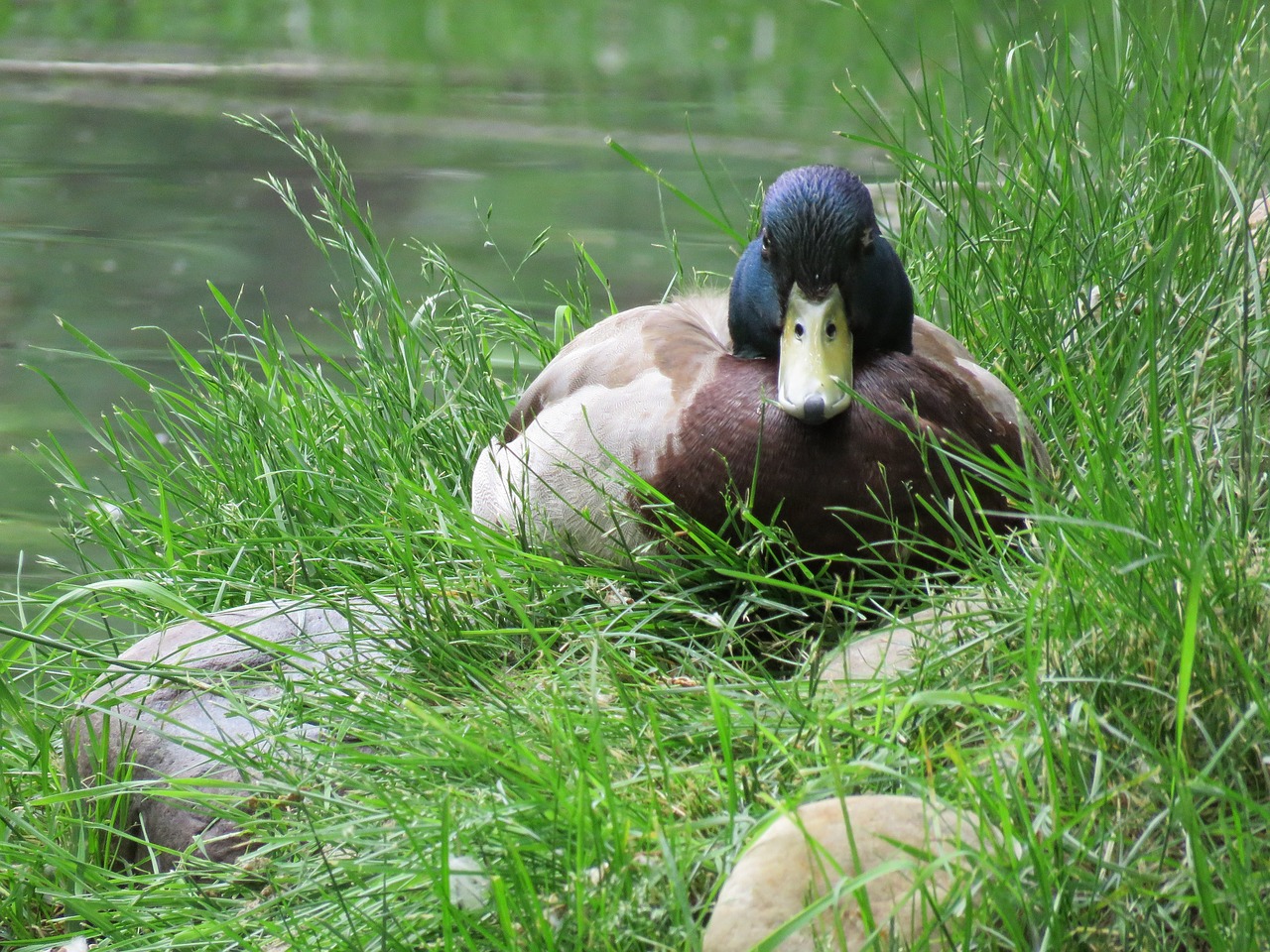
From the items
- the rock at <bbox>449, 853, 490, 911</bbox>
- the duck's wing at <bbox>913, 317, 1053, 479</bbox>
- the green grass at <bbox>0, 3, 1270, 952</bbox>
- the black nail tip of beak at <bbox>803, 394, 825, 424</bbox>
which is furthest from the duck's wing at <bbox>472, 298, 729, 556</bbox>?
the rock at <bbox>449, 853, 490, 911</bbox>

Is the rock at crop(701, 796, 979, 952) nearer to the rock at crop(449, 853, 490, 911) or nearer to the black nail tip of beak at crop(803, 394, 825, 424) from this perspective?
the rock at crop(449, 853, 490, 911)

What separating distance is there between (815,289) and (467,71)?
8.51 metres

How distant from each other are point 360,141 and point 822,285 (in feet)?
20.9

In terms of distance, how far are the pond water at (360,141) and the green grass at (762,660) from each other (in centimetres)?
55

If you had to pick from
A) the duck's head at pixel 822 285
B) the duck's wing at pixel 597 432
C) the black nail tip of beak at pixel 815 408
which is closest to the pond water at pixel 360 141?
the duck's head at pixel 822 285

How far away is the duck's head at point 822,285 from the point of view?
2365mm

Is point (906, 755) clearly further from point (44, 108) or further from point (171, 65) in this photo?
point (171, 65)

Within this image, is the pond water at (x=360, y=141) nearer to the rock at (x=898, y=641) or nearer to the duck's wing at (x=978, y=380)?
the duck's wing at (x=978, y=380)

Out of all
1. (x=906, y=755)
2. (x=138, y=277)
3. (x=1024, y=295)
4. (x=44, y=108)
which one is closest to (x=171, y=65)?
(x=44, y=108)

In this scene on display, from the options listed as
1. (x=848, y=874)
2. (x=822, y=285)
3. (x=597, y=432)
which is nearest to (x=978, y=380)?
(x=822, y=285)

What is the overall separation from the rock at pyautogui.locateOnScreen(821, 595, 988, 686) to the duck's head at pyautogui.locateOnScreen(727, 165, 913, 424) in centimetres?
38

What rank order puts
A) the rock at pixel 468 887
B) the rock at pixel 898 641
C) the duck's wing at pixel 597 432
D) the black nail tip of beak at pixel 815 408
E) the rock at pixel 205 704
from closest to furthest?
the rock at pixel 468 887, the rock at pixel 898 641, the rock at pixel 205 704, the black nail tip of beak at pixel 815 408, the duck's wing at pixel 597 432

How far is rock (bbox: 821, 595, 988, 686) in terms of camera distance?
1952 millimetres

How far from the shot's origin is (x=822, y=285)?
243 centimetres
